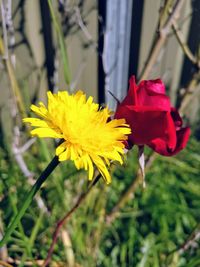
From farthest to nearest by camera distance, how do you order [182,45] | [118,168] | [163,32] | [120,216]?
[118,168]
[120,216]
[182,45]
[163,32]

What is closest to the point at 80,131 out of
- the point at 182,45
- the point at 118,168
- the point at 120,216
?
the point at 182,45

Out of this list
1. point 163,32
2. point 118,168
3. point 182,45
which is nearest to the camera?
point 163,32

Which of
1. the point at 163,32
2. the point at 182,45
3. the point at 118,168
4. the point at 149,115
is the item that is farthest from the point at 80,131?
the point at 118,168

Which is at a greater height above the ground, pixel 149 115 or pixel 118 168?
pixel 149 115

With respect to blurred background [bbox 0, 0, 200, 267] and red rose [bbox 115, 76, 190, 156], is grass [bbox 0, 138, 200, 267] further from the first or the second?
red rose [bbox 115, 76, 190, 156]

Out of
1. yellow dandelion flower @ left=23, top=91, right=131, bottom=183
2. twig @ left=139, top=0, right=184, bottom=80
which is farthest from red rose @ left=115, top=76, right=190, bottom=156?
twig @ left=139, top=0, right=184, bottom=80

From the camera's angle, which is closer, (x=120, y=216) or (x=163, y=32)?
(x=163, y=32)

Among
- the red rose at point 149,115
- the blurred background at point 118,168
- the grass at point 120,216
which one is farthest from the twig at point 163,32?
the red rose at point 149,115

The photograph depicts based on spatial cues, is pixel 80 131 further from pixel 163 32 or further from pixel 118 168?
pixel 118 168
